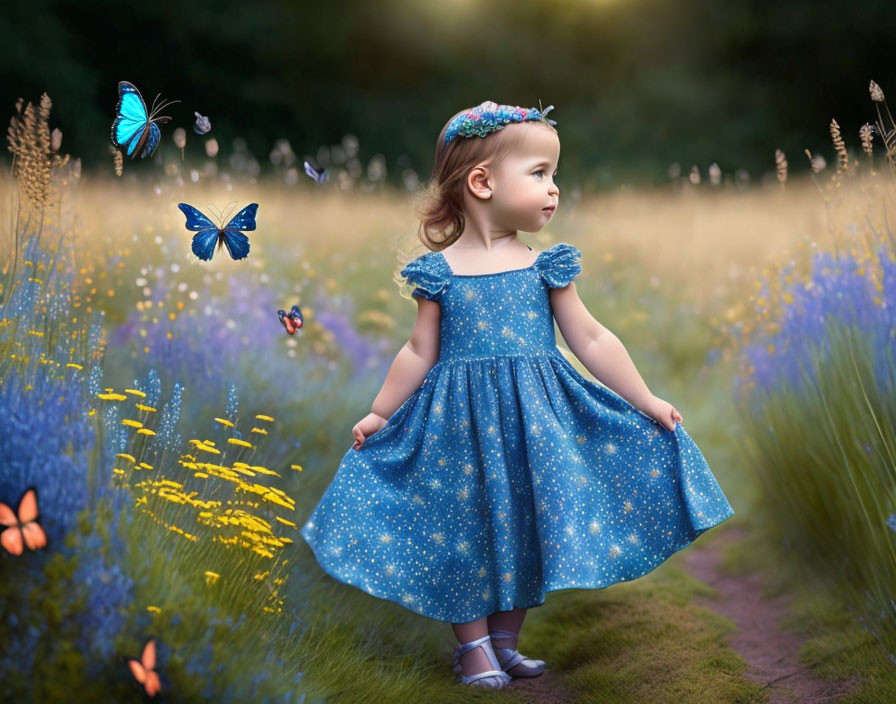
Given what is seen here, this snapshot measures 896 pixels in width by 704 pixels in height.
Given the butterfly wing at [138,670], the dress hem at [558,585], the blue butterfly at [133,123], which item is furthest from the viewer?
the blue butterfly at [133,123]

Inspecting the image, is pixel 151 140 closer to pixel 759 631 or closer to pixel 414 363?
pixel 414 363

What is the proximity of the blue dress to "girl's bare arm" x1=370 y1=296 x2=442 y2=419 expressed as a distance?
47 mm

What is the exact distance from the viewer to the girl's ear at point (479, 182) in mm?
2918

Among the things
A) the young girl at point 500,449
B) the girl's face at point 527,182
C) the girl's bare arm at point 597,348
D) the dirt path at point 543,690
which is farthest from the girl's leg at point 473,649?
the girl's face at point 527,182

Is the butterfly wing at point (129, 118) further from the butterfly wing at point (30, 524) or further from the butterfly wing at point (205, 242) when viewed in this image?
the butterfly wing at point (30, 524)

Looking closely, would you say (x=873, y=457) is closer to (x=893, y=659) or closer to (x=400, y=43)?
(x=893, y=659)

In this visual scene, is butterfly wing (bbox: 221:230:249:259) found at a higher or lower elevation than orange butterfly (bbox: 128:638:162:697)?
higher

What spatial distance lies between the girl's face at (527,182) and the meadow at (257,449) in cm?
41

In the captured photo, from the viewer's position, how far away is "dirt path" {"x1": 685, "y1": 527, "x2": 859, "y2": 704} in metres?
2.83

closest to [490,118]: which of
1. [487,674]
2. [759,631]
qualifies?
[487,674]

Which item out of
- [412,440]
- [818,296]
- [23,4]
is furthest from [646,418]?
[23,4]

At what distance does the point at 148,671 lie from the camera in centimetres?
201

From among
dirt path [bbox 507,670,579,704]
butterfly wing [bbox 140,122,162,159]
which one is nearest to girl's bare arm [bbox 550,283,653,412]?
dirt path [bbox 507,670,579,704]

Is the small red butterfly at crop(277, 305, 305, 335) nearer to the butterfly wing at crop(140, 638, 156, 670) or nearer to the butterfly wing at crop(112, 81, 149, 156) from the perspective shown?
the butterfly wing at crop(112, 81, 149, 156)
